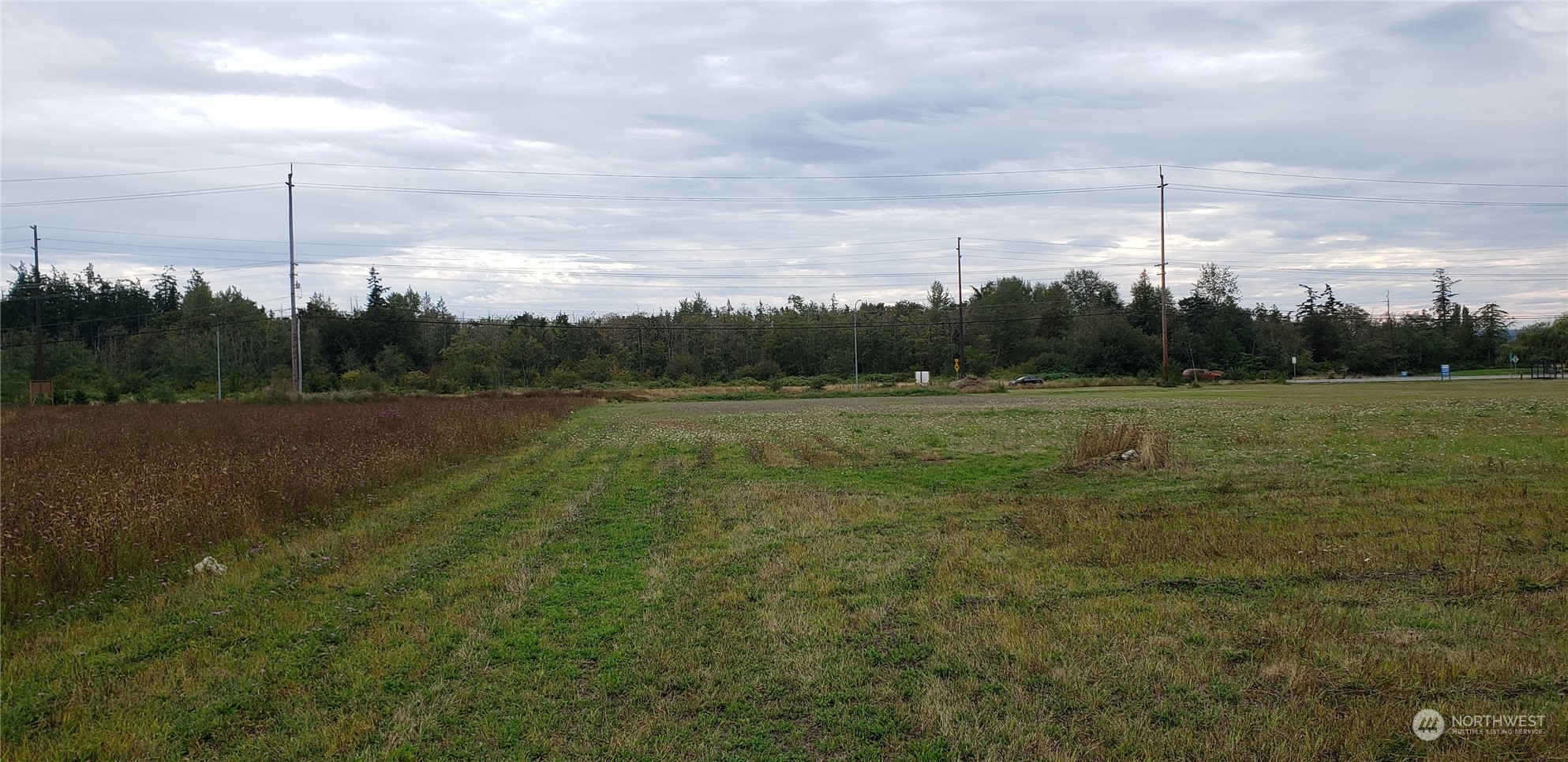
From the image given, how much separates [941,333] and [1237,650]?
100 metres

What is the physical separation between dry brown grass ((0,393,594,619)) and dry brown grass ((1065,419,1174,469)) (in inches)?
504

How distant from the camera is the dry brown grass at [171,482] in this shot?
26.3 feet

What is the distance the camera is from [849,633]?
21.2ft

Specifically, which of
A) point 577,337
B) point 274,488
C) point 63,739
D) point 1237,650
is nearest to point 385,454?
point 274,488

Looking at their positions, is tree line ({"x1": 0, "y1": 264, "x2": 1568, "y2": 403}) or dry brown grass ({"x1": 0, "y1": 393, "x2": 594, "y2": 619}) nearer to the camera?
dry brown grass ({"x1": 0, "y1": 393, "x2": 594, "y2": 619})

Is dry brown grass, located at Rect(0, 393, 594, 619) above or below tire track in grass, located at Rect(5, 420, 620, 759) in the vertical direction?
above

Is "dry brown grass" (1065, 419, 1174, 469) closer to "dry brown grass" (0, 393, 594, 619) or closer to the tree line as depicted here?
"dry brown grass" (0, 393, 594, 619)

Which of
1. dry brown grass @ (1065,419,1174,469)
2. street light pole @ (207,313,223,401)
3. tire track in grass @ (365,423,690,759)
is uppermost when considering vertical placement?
street light pole @ (207,313,223,401)

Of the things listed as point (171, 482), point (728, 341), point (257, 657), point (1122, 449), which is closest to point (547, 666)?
point (257, 657)

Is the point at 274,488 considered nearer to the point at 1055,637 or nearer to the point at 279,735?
the point at 279,735

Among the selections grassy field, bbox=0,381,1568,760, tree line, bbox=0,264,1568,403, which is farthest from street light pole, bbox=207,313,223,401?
grassy field, bbox=0,381,1568,760

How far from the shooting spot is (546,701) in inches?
206

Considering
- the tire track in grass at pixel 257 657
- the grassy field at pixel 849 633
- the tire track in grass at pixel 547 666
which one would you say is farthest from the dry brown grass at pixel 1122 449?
the tire track in grass at pixel 257 657

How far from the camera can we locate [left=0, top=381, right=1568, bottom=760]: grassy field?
474 centimetres
